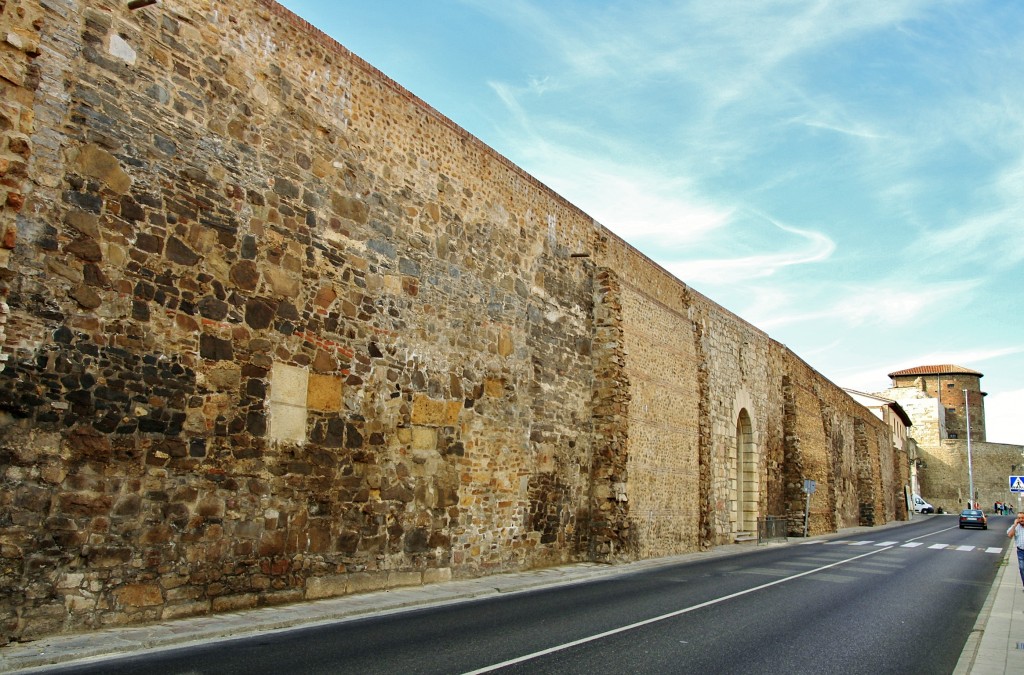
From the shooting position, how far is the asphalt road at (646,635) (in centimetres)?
602

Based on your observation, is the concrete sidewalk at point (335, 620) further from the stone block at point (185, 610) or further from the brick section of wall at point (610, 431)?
the brick section of wall at point (610, 431)

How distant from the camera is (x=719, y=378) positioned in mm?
23469


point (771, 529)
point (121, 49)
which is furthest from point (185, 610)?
point (771, 529)

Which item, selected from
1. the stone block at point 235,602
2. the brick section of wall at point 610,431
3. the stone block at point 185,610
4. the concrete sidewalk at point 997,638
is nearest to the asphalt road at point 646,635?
the concrete sidewalk at point 997,638

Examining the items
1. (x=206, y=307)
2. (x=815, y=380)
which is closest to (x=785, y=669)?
(x=206, y=307)

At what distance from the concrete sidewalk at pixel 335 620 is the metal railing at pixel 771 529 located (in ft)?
42.9

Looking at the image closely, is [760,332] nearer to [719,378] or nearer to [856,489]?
[719,378]

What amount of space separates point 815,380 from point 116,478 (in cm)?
3470

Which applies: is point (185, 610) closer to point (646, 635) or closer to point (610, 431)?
point (646, 635)

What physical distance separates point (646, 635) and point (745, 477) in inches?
785

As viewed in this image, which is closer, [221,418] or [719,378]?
[221,418]

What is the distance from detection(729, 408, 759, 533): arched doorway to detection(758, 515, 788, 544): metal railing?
0.38 m

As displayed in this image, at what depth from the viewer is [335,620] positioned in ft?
26.3

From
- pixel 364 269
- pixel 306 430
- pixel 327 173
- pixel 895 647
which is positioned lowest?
pixel 895 647
